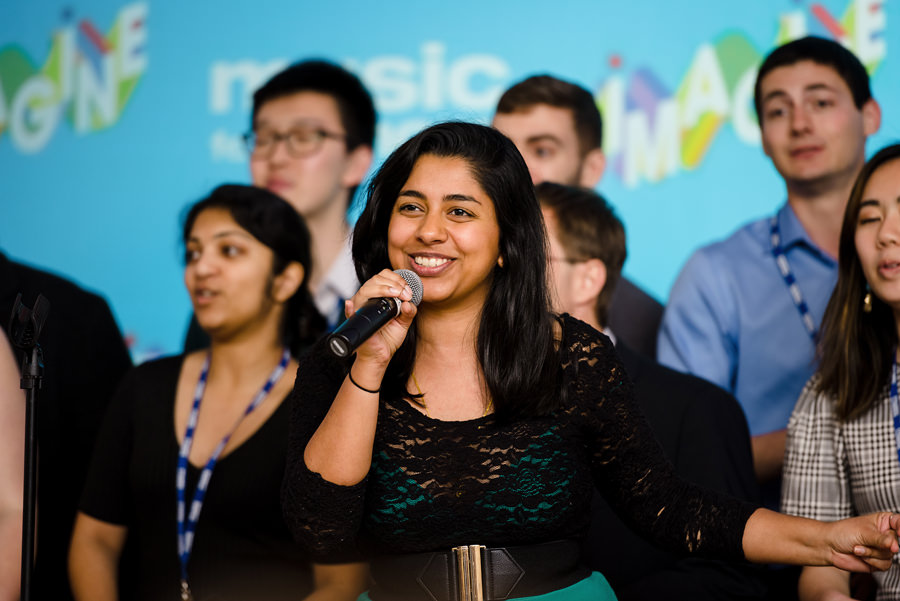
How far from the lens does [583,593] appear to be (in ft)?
6.68

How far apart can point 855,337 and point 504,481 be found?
3.92 ft

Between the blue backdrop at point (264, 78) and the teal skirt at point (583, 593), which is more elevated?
the blue backdrop at point (264, 78)

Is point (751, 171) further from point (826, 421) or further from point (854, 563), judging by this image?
point (854, 563)

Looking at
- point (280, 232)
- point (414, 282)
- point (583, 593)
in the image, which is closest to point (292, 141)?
point (280, 232)

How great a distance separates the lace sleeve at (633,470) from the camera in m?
2.06

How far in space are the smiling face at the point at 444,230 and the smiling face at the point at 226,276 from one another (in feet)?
3.79

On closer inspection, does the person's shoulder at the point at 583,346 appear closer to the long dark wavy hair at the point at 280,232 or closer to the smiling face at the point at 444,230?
the smiling face at the point at 444,230

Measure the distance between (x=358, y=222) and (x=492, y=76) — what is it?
2.32m

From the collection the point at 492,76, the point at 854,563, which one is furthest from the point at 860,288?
the point at 492,76

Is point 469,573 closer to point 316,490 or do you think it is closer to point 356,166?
point 316,490

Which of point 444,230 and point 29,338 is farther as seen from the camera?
point 444,230

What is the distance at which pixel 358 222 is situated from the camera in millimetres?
2209

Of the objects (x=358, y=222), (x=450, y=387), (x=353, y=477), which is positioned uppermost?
(x=358, y=222)

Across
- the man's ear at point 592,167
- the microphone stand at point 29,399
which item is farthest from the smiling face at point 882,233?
the microphone stand at point 29,399
